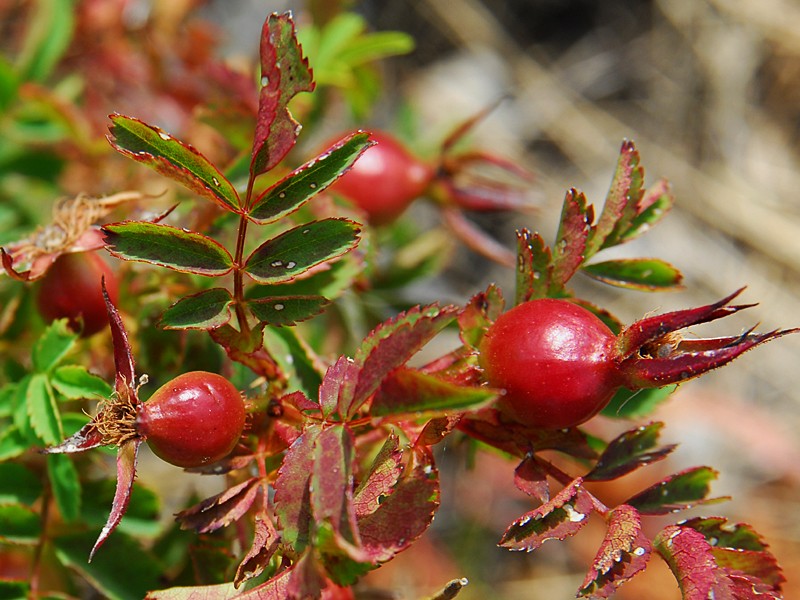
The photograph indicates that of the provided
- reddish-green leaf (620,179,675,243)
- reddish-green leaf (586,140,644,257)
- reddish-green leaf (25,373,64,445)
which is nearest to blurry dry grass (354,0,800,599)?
reddish-green leaf (620,179,675,243)

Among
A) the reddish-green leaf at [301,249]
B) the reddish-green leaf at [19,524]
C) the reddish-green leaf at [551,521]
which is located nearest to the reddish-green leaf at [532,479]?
the reddish-green leaf at [551,521]

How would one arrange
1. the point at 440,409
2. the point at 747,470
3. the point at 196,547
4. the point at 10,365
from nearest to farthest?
the point at 440,409 → the point at 196,547 → the point at 10,365 → the point at 747,470

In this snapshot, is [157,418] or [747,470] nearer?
[157,418]

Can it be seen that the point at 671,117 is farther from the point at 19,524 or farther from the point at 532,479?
the point at 19,524

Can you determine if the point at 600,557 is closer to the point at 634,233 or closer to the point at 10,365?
the point at 634,233

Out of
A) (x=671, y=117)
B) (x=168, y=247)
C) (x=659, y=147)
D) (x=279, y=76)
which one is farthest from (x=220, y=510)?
(x=671, y=117)

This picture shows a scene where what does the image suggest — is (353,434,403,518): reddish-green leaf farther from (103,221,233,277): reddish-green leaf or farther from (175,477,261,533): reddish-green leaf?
(103,221,233,277): reddish-green leaf

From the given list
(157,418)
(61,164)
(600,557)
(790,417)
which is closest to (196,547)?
(157,418)
